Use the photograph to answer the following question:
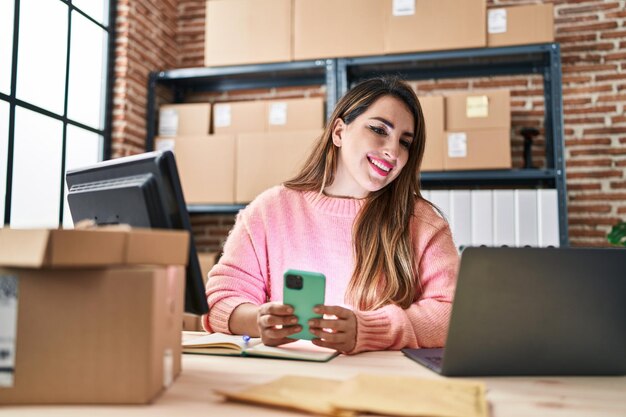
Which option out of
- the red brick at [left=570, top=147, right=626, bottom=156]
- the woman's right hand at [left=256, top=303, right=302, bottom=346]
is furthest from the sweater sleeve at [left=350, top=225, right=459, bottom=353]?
the red brick at [left=570, top=147, right=626, bottom=156]

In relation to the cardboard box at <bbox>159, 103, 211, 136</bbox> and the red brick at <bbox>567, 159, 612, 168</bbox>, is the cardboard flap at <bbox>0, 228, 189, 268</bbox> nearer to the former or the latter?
the cardboard box at <bbox>159, 103, 211, 136</bbox>

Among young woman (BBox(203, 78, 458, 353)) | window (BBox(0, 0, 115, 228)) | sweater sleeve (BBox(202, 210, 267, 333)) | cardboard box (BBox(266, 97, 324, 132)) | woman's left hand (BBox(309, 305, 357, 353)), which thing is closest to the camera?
woman's left hand (BBox(309, 305, 357, 353))

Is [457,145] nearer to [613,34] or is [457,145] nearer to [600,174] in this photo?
[600,174]

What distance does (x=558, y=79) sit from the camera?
2.89 m

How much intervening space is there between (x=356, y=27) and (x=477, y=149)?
895 millimetres

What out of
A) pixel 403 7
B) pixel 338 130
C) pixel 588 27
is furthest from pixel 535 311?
pixel 588 27

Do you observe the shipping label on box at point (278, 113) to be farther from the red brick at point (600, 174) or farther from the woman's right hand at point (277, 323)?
the woman's right hand at point (277, 323)

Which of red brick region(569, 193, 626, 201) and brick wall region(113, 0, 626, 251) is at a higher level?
brick wall region(113, 0, 626, 251)

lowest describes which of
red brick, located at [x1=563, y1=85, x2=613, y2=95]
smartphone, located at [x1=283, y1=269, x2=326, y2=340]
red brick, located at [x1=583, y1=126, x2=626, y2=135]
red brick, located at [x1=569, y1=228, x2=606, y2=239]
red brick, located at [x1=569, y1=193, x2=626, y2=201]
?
smartphone, located at [x1=283, y1=269, x2=326, y2=340]

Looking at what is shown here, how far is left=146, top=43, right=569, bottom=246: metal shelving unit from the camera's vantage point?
113 inches

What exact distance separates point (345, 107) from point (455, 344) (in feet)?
3.40

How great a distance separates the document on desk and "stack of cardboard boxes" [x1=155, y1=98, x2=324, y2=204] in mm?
2253

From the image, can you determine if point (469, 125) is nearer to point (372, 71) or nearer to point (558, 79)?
point (558, 79)

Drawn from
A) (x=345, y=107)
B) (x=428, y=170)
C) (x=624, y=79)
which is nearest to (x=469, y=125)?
(x=428, y=170)
